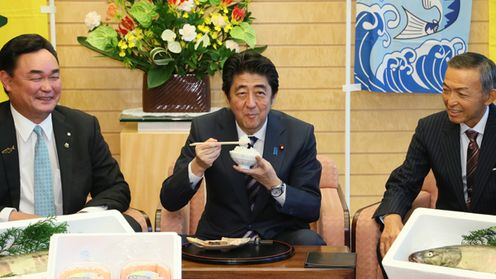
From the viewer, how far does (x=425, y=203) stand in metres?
3.89

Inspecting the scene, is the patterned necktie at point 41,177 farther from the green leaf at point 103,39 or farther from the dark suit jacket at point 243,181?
the green leaf at point 103,39

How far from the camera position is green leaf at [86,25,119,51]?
15.1 feet

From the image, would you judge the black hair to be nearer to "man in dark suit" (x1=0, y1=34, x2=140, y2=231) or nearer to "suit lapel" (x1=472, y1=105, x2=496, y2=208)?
"man in dark suit" (x1=0, y1=34, x2=140, y2=231)

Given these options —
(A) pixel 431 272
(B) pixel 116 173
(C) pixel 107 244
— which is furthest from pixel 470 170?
(C) pixel 107 244

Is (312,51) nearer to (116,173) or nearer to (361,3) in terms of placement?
(361,3)

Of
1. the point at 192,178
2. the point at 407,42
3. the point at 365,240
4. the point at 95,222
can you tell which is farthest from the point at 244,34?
the point at 95,222

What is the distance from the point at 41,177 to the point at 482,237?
1.91 meters

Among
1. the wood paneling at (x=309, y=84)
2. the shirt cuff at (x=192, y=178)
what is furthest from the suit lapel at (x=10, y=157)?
the wood paneling at (x=309, y=84)

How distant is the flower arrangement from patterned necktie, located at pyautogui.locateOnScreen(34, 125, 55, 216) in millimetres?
1068

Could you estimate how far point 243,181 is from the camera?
11.9 feet

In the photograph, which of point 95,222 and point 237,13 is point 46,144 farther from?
point 237,13

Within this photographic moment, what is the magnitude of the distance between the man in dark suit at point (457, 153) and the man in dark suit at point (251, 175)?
1.19 feet

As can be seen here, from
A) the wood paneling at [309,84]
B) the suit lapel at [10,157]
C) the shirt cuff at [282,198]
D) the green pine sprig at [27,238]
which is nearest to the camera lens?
the green pine sprig at [27,238]

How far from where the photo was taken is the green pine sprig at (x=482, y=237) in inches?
106
